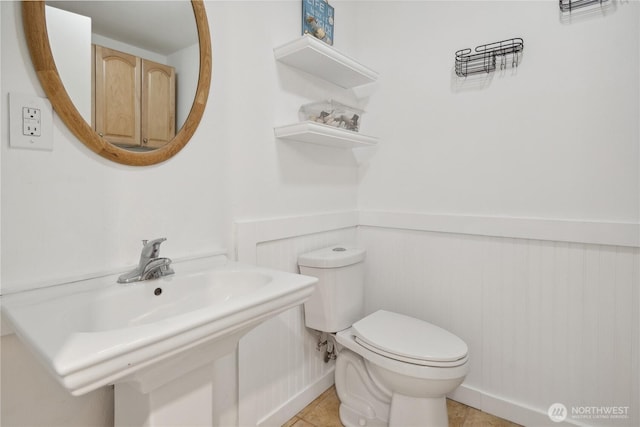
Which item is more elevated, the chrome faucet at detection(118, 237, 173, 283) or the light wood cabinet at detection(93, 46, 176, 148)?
the light wood cabinet at detection(93, 46, 176, 148)

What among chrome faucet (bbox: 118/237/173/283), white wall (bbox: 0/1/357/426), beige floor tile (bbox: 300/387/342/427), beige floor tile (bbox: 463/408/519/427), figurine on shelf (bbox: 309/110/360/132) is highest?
figurine on shelf (bbox: 309/110/360/132)

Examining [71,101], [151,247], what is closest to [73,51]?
[71,101]

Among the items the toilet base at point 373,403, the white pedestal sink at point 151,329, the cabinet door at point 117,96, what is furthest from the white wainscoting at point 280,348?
the cabinet door at point 117,96

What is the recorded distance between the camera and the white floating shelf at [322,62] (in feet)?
4.69

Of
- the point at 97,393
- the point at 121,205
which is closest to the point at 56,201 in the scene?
the point at 121,205

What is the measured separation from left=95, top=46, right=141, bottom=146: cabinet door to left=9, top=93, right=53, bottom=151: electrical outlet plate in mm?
111

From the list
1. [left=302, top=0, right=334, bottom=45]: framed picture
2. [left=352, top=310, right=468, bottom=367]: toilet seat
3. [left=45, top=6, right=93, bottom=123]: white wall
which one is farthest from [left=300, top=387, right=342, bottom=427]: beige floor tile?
[left=302, top=0, right=334, bottom=45]: framed picture

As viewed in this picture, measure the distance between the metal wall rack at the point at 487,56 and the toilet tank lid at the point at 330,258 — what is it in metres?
1.03

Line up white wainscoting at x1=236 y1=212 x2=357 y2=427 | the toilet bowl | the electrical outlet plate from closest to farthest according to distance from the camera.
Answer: the electrical outlet plate, the toilet bowl, white wainscoting at x1=236 y1=212 x2=357 y2=427

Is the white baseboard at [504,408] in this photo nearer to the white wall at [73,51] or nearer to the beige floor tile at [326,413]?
the beige floor tile at [326,413]

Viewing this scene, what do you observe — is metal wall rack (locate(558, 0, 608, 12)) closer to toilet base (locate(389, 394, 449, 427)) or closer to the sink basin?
the sink basin

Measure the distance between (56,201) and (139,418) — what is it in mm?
592

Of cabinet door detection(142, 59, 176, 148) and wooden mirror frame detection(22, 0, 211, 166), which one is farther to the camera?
cabinet door detection(142, 59, 176, 148)

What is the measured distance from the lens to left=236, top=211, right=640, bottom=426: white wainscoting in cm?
137
